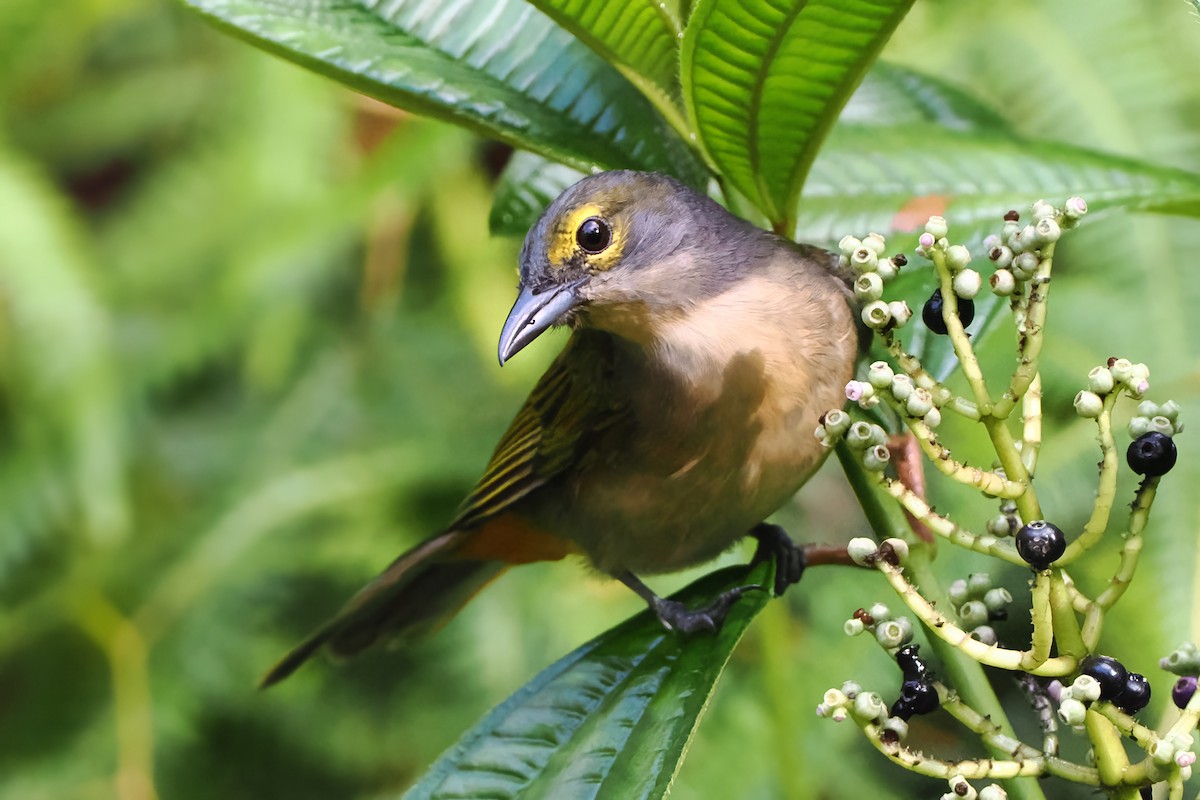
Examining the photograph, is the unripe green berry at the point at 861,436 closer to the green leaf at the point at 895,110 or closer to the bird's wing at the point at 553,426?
the bird's wing at the point at 553,426

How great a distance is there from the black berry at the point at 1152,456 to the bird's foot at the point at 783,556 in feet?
1.94

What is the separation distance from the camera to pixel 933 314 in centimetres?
98

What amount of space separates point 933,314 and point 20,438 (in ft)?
10.2

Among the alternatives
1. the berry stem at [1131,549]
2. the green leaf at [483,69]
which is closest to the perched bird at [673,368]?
the green leaf at [483,69]

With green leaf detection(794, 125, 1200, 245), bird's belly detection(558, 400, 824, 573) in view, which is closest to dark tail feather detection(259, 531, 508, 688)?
bird's belly detection(558, 400, 824, 573)

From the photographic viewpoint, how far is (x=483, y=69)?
1.29 m

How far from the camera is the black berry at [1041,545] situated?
0.82m

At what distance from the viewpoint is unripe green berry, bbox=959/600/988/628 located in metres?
0.95

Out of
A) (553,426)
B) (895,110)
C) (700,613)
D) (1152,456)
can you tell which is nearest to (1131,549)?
(1152,456)

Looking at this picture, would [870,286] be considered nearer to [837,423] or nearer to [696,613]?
[837,423]

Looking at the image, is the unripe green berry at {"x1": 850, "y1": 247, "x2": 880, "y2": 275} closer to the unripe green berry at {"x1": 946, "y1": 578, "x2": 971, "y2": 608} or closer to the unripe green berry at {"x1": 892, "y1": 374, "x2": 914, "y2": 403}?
the unripe green berry at {"x1": 892, "y1": 374, "x2": 914, "y2": 403}

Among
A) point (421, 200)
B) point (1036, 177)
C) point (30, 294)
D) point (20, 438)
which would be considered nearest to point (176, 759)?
point (20, 438)

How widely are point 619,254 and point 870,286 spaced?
0.55 metres

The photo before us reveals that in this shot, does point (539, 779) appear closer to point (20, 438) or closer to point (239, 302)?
point (239, 302)
